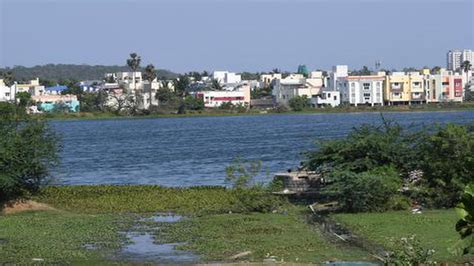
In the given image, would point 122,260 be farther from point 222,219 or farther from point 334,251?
point 222,219

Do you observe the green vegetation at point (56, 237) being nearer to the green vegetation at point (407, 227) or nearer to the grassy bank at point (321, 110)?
the green vegetation at point (407, 227)

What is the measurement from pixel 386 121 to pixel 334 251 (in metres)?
13.3

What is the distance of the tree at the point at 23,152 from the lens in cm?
3242

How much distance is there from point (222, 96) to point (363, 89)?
30459 mm

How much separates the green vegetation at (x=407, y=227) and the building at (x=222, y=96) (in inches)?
6462

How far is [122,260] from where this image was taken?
21844mm

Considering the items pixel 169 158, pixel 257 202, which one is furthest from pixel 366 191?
pixel 169 158

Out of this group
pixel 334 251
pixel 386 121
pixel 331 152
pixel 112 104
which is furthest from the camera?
pixel 112 104

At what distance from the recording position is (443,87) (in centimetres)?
18175

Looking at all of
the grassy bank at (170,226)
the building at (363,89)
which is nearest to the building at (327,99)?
the building at (363,89)

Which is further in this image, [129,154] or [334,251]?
[129,154]

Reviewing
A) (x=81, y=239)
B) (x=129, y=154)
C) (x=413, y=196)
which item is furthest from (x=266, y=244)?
(x=129, y=154)

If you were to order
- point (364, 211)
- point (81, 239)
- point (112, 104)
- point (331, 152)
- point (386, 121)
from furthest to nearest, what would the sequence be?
point (112, 104), point (386, 121), point (331, 152), point (364, 211), point (81, 239)

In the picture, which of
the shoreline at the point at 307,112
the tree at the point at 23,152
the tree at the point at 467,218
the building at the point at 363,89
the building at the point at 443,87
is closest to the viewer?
the tree at the point at 467,218
